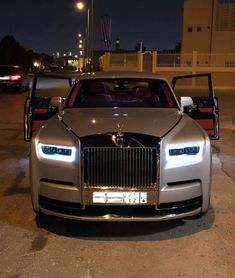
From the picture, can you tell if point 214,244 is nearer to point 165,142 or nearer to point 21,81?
point 165,142

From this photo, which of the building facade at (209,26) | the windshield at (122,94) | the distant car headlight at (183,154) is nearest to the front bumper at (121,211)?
the distant car headlight at (183,154)

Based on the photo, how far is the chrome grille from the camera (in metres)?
4.79

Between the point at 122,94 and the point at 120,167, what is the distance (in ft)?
9.14

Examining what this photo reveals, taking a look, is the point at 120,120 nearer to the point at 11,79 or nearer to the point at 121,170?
the point at 121,170

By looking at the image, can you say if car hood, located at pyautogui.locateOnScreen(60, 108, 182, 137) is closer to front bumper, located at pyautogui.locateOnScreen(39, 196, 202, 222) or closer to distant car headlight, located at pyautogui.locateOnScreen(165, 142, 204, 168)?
distant car headlight, located at pyautogui.locateOnScreen(165, 142, 204, 168)

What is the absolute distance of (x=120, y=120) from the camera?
17.5ft

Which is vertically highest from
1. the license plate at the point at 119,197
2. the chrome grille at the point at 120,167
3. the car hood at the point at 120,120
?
the car hood at the point at 120,120

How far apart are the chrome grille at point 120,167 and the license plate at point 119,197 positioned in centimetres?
8

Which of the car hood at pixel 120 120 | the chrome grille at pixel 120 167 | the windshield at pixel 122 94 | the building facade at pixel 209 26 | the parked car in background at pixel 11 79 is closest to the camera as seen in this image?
the chrome grille at pixel 120 167

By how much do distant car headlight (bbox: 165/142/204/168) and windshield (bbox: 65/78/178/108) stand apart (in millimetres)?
1575

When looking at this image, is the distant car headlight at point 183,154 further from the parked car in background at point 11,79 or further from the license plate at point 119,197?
the parked car in background at point 11,79

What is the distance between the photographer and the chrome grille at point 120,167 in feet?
15.7

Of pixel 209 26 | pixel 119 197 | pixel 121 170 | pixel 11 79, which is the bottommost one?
pixel 11 79

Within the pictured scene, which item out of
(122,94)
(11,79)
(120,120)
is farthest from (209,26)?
(120,120)
